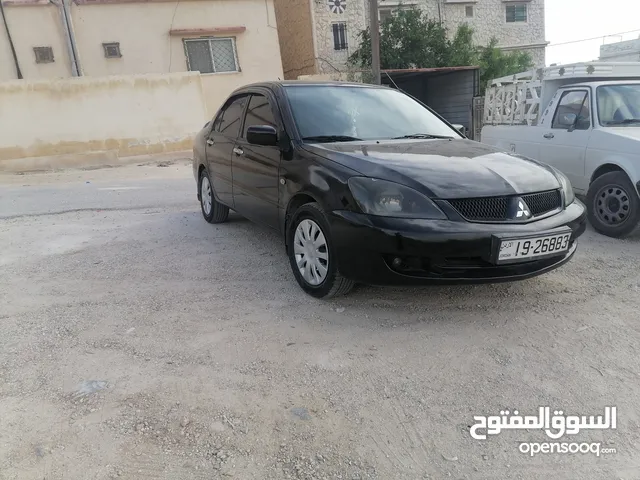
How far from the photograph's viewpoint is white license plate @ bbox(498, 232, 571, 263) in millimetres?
2863

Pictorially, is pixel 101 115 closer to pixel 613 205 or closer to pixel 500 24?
pixel 613 205

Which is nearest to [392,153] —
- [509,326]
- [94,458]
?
[509,326]

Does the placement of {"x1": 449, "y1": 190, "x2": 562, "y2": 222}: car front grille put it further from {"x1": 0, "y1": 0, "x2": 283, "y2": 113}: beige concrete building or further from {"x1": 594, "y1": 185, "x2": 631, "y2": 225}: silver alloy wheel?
{"x1": 0, "y1": 0, "x2": 283, "y2": 113}: beige concrete building

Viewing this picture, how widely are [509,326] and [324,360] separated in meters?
1.27

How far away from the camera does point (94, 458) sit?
2.01 metres

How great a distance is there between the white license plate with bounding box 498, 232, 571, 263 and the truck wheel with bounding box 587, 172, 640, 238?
2169 millimetres

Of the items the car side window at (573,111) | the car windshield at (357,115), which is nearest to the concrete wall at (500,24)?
the car side window at (573,111)

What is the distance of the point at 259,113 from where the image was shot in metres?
4.35

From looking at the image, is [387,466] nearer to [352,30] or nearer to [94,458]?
[94,458]

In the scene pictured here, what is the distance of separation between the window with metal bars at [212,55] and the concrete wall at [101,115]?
2.30 meters

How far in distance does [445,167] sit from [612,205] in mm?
2879

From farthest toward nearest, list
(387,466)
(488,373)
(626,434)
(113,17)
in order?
1. (113,17)
2. (488,373)
3. (626,434)
4. (387,466)

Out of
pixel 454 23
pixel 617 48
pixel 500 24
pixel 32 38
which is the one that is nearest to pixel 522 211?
pixel 32 38

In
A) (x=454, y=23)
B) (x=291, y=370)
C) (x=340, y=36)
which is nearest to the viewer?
(x=291, y=370)
